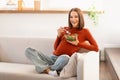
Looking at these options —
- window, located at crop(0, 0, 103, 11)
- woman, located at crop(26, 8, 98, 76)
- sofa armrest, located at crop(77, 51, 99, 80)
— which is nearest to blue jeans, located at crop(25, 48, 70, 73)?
woman, located at crop(26, 8, 98, 76)

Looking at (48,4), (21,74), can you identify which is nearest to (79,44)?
(21,74)

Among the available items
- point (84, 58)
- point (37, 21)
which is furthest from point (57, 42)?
point (37, 21)

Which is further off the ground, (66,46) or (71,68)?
(66,46)

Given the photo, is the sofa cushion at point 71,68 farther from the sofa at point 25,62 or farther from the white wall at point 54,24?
the white wall at point 54,24

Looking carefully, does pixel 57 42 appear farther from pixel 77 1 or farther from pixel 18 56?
pixel 77 1

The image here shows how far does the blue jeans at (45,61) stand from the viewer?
2.76 meters

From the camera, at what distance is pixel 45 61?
117 inches

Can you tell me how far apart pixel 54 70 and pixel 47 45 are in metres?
0.68

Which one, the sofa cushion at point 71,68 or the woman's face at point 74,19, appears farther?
the woman's face at point 74,19

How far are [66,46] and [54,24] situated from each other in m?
1.31

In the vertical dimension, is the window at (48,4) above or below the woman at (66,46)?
above

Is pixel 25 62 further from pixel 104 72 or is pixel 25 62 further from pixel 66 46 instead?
pixel 104 72

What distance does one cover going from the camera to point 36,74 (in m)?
2.74

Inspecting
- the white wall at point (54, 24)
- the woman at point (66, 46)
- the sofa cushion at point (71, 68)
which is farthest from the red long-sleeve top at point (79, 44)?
the white wall at point (54, 24)
